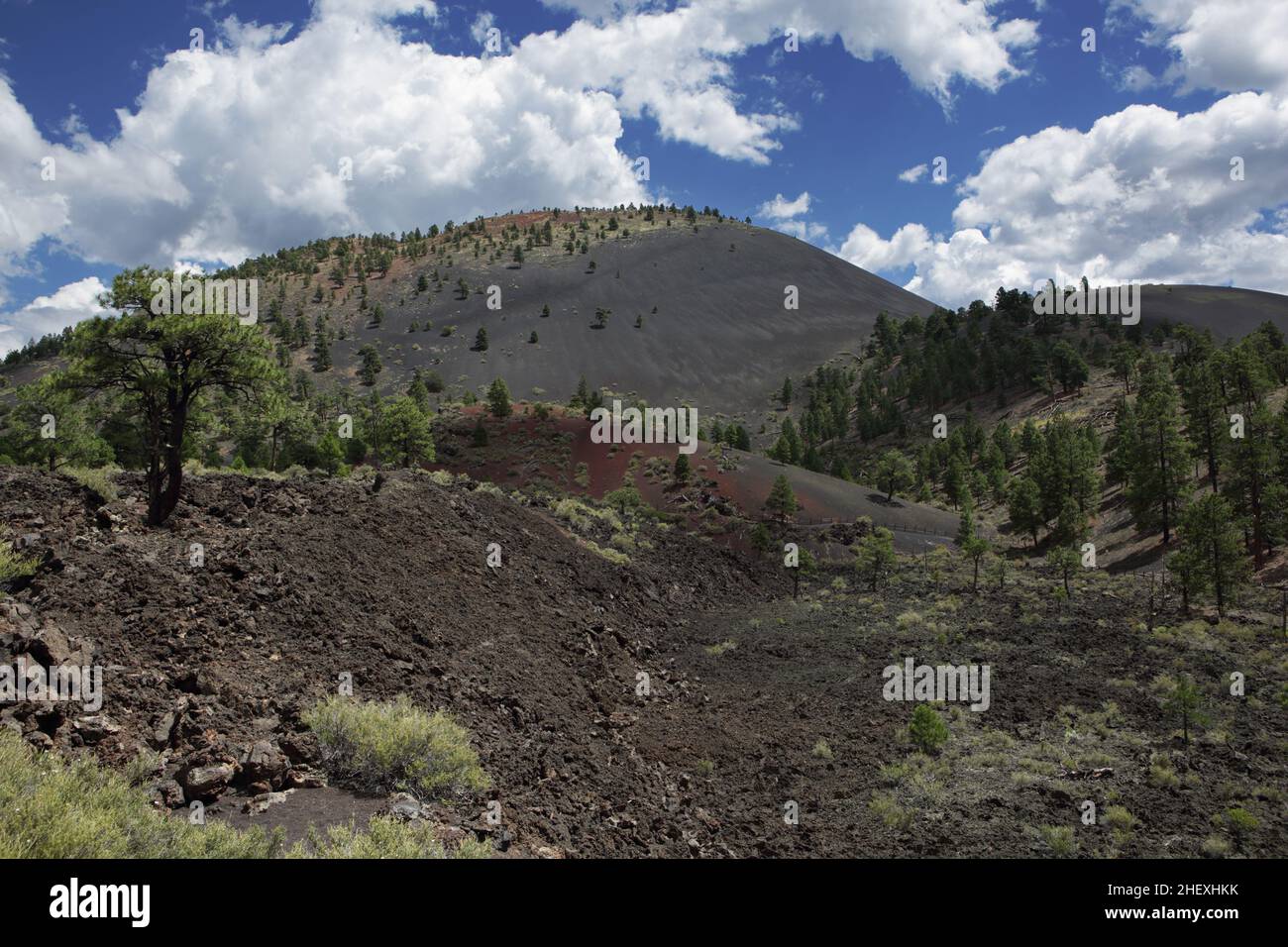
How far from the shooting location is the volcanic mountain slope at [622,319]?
12612 centimetres

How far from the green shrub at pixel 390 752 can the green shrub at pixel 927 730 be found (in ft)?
29.8

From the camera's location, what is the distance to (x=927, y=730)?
13578 millimetres

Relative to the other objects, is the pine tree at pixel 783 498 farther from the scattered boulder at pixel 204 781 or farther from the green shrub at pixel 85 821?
the green shrub at pixel 85 821

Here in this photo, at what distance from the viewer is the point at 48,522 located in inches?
473

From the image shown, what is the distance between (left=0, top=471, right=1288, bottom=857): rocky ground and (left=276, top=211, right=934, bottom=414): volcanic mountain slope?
9952 centimetres

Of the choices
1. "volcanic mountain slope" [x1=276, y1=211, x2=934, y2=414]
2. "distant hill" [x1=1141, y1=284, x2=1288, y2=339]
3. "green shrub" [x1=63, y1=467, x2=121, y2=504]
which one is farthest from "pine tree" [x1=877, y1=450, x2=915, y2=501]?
"distant hill" [x1=1141, y1=284, x2=1288, y2=339]

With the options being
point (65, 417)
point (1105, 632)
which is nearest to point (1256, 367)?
point (1105, 632)

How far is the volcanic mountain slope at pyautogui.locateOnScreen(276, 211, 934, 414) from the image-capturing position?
12612 cm

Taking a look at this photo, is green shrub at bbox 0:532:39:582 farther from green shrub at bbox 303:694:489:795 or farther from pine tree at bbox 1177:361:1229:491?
pine tree at bbox 1177:361:1229:491

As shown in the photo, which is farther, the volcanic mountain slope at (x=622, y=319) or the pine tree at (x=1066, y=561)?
the volcanic mountain slope at (x=622, y=319)

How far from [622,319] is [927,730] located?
143333 millimetres

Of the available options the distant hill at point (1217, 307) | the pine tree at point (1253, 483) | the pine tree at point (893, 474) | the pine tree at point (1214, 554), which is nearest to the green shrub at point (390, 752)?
the pine tree at point (1214, 554)

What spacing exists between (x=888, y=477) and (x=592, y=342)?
89544mm

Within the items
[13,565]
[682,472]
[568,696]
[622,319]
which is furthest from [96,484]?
[622,319]
